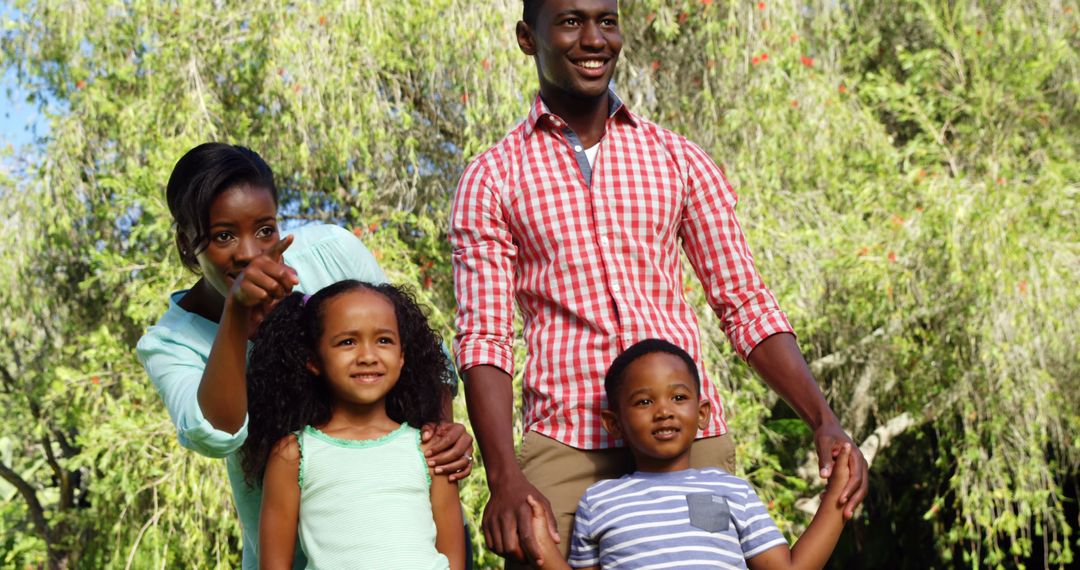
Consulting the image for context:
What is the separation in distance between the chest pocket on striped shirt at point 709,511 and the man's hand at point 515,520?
239 millimetres

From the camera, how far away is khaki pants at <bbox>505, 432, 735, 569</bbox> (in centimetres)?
227

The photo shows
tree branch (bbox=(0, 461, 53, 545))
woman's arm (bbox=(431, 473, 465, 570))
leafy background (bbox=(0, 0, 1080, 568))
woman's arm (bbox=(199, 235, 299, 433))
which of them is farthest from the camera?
tree branch (bbox=(0, 461, 53, 545))

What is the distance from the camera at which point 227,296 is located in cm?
199

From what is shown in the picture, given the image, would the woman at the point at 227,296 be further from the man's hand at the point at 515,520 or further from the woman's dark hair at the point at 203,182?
the man's hand at the point at 515,520

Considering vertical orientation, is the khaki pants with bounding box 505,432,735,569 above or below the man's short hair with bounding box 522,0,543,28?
below

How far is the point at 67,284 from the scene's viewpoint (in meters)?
7.36

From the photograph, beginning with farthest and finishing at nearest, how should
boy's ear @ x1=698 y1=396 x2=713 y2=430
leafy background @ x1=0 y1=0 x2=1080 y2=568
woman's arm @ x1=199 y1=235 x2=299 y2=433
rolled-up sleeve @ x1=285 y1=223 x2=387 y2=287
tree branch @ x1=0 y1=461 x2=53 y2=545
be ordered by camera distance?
tree branch @ x1=0 y1=461 x2=53 y2=545 < leafy background @ x1=0 y1=0 x2=1080 y2=568 < rolled-up sleeve @ x1=285 y1=223 x2=387 y2=287 < boy's ear @ x1=698 y1=396 x2=713 y2=430 < woman's arm @ x1=199 y1=235 x2=299 y2=433

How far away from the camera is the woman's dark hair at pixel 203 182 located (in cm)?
221

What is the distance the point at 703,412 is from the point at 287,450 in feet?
2.37

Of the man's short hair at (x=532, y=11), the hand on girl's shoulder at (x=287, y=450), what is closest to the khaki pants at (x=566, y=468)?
the hand on girl's shoulder at (x=287, y=450)

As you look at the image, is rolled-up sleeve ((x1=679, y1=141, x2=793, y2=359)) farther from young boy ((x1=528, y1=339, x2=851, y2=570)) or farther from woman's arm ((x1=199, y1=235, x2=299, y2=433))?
woman's arm ((x1=199, y1=235, x2=299, y2=433))

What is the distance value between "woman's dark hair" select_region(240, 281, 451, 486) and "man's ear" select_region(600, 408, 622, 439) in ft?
0.98

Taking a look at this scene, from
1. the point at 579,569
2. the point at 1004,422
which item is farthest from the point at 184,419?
the point at 1004,422

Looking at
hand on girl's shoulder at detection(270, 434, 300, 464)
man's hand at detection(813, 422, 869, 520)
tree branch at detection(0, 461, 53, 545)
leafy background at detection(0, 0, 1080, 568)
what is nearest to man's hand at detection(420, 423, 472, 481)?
hand on girl's shoulder at detection(270, 434, 300, 464)
